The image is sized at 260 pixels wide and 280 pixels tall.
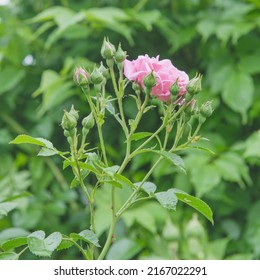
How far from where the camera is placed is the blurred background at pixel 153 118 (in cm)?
136

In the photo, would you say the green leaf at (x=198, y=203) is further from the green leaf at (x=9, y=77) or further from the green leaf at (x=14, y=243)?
the green leaf at (x=9, y=77)

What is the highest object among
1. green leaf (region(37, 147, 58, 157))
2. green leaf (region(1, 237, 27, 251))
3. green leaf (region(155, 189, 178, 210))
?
green leaf (region(37, 147, 58, 157))

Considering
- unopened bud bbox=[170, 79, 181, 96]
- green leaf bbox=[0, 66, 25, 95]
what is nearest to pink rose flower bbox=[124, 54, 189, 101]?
unopened bud bbox=[170, 79, 181, 96]

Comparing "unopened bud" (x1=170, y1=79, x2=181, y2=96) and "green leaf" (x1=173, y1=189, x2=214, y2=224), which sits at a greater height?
"unopened bud" (x1=170, y1=79, x2=181, y2=96)

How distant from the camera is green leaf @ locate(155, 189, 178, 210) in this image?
1.99 ft

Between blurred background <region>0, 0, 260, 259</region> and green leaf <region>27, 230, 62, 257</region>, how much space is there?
65cm

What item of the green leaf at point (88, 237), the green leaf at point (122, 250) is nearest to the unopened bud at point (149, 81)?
the green leaf at point (88, 237)

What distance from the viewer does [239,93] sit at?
55.3 inches

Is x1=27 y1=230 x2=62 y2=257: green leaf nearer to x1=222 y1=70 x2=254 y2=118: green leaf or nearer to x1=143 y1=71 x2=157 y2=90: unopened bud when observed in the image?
x1=143 y1=71 x2=157 y2=90: unopened bud

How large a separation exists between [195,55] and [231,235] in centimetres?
47
